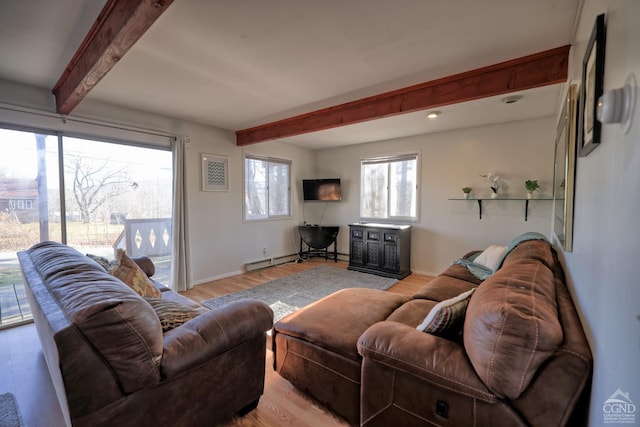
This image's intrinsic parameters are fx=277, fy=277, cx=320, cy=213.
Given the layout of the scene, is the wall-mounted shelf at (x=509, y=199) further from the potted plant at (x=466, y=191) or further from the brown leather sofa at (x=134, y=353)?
the brown leather sofa at (x=134, y=353)

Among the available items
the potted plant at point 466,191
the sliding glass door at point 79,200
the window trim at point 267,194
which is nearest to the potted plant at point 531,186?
the potted plant at point 466,191

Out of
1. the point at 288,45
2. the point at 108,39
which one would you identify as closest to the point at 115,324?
the point at 108,39

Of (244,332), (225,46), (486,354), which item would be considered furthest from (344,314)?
(225,46)

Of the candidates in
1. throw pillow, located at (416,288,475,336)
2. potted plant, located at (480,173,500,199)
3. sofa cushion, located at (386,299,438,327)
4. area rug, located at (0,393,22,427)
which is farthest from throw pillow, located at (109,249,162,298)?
potted plant, located at (480,173,500,199)

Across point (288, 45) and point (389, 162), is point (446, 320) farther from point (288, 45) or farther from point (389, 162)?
point (389, 162)

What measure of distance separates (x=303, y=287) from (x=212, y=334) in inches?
99.8

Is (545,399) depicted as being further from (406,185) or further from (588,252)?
(406,185)

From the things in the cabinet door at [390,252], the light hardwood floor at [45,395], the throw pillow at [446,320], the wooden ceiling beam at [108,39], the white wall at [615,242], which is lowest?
the light hardwood floor at [45,395]

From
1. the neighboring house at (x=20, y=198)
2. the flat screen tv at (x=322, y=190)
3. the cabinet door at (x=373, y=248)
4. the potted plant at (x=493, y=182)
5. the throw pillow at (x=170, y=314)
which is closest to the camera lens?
the throw pillow at (x=170, y=314)

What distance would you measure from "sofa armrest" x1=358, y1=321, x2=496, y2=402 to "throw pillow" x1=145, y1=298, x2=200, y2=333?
950mm

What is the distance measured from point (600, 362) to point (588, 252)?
0.47 m

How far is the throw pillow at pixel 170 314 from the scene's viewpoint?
142cm

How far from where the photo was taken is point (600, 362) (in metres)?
0.80

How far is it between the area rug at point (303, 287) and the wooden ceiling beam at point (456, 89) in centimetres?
209
